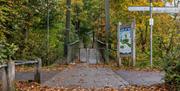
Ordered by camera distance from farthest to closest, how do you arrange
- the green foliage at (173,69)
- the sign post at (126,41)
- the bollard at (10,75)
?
the sign post at (126,41) → the green foliage at (173,69) → the bollard at (10,75)

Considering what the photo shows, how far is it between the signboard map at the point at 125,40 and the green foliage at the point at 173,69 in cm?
889

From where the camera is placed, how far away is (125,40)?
20.6 metres

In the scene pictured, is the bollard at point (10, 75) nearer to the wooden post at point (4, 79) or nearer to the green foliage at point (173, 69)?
the wooden post at point (4, 79)

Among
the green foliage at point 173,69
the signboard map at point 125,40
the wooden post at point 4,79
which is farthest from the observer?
the signboard map at point 125,40

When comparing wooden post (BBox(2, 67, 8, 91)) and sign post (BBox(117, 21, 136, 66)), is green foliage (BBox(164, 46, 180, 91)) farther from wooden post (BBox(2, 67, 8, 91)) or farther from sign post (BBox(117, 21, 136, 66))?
sign post (BBox(117, 21, 136, 66))

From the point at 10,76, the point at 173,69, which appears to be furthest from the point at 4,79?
the point at 173,69

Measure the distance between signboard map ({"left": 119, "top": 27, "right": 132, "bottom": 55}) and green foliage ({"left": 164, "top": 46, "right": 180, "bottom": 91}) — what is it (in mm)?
8885

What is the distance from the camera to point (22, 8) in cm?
2278

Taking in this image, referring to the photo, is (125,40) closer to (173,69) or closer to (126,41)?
(126,41)

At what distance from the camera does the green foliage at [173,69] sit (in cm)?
1026

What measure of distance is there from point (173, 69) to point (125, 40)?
991 cm

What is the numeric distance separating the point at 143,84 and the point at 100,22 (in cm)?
2557

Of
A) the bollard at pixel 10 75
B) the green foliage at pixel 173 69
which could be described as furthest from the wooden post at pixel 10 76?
the green foliage at pixel 173 69

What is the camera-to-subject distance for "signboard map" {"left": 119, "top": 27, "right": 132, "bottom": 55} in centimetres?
2033
